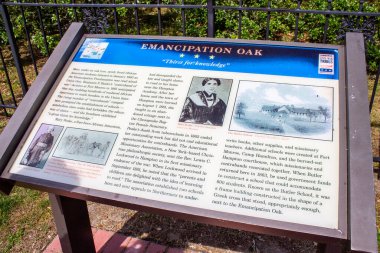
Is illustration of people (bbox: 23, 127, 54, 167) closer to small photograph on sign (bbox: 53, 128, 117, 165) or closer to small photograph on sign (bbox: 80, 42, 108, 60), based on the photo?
small photograph on sign (bbox: 53, 128, 117, 165)

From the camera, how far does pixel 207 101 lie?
1874 millimetres

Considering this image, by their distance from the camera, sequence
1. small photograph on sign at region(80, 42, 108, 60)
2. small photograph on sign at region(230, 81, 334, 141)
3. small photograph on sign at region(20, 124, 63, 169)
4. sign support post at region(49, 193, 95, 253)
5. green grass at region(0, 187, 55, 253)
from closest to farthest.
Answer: small photograph on sign at region(230, 81, 334, 141) → small photograph on sign at region(20, 124, 63, 169) → sign support post at region(49, 193, 95, 253) → small photograph on sign at region(80, 42, 108, 60) → green grass at region(0, 187, 55, 253)

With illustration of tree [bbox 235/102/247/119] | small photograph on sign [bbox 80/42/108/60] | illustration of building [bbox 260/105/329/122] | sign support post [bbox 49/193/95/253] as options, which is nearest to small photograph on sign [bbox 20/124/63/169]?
sign support post [bbox 49/193/95/253]

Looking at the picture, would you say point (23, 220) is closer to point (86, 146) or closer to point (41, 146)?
point (41, 146)

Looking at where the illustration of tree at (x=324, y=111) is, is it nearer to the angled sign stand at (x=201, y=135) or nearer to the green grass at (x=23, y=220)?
the angled sign stand at (x=201, y=135)

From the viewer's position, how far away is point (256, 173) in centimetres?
162

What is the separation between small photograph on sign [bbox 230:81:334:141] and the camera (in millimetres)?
1688

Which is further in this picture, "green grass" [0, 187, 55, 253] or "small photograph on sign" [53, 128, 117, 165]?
"green grass" [0, 187, 55, 253]

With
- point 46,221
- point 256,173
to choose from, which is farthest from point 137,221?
point 256,173

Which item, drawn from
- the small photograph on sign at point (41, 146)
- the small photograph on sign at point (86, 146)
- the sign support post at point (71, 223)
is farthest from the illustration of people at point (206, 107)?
the sign support post at point (71, 223)

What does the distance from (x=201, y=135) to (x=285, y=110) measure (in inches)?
15.9

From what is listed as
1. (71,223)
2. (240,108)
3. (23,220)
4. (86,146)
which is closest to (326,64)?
(240,108)

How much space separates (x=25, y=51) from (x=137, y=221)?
574 cm

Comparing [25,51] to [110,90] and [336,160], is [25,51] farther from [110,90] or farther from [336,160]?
[336,160]
